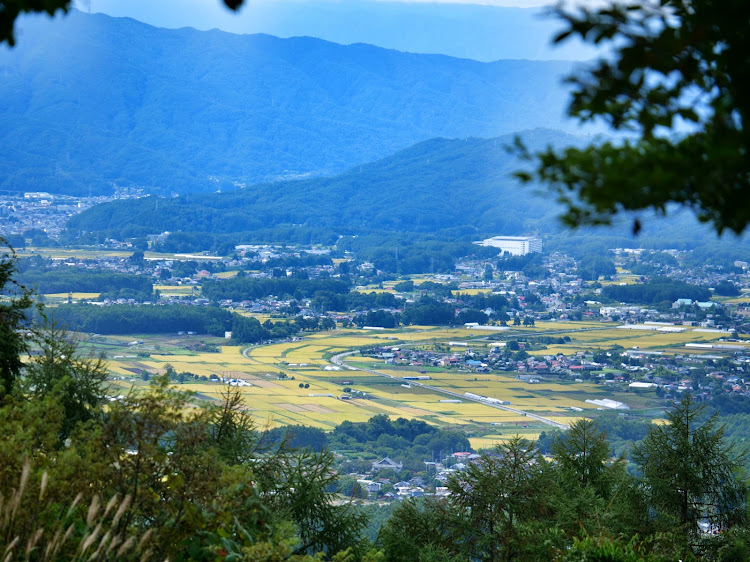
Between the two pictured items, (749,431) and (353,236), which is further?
(353,236)

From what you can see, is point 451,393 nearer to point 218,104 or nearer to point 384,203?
point 384,203

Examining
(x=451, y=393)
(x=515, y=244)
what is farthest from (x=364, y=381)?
(x=515, y=244)

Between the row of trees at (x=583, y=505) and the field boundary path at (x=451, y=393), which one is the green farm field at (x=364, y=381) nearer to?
the field boundary path at (x=451, y=393)

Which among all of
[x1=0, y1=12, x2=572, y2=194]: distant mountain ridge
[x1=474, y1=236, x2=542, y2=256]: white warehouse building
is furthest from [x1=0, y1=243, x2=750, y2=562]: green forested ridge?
[x1=0, y1=12, x2=572, y2=194]: distant mountain ridge

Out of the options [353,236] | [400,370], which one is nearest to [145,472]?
[400,370]

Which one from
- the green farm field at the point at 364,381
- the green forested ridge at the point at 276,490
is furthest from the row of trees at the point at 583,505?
the green farm field at the point at 364,381

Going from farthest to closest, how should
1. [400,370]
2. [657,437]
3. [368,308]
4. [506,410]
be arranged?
[368,308]
[400,370]
[506,410]
[657,437]

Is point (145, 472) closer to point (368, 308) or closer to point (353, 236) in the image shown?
point (368, 308)
